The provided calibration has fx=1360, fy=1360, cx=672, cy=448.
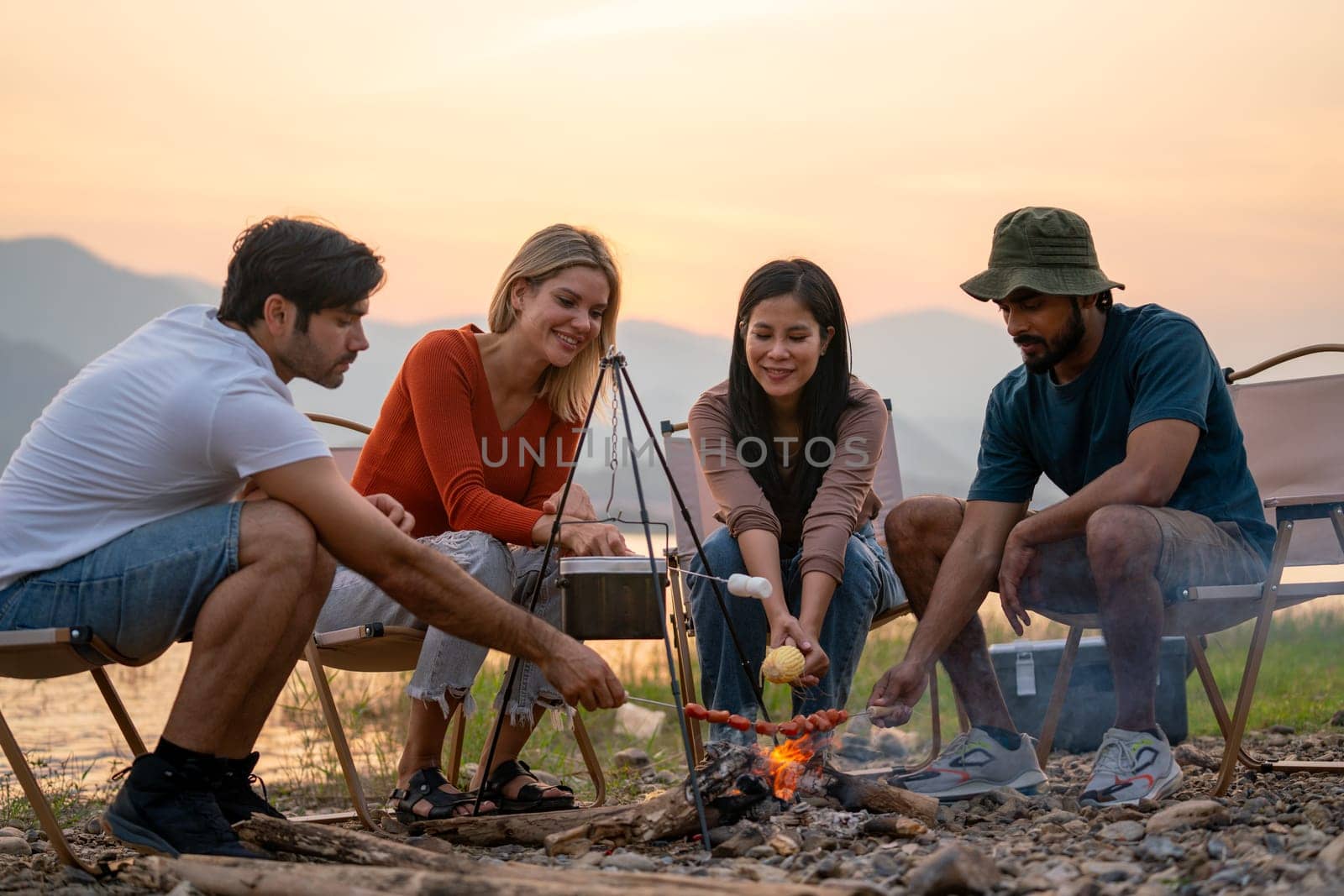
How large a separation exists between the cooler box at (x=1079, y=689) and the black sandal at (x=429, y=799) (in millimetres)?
2340

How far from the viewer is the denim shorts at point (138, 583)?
9.05 ft

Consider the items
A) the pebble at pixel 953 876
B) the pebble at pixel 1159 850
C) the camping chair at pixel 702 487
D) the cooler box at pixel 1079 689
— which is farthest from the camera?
the cooler box at pixel 1079 689

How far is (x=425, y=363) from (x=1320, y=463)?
9.92 ft

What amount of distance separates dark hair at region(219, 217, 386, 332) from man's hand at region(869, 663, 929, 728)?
164cm

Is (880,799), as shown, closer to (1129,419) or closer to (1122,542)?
(1122,542)

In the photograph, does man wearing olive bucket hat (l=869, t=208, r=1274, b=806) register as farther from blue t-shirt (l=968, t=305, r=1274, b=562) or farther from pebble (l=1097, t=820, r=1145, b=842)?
pebble (l=1097, t=820, r=1145, b=842)

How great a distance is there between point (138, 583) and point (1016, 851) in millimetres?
1863

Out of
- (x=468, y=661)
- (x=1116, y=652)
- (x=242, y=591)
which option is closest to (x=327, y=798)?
(x=468, y=661)

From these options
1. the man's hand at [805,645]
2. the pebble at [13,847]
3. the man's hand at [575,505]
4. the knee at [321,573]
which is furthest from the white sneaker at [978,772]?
the pebble at [13,847]

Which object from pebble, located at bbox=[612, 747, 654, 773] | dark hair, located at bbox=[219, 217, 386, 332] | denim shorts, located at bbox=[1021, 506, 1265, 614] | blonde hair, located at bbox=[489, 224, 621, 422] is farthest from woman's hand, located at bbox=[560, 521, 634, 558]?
pebble, located at bbox=[612, 747, 654, 773]

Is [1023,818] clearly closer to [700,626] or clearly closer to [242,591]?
[700,626]

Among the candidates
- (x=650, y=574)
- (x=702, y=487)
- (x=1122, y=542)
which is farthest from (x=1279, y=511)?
(x=702, y=487)

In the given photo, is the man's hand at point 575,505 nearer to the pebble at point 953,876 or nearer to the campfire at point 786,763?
the campfire at point 786,763

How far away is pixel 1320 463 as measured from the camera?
182 inches
